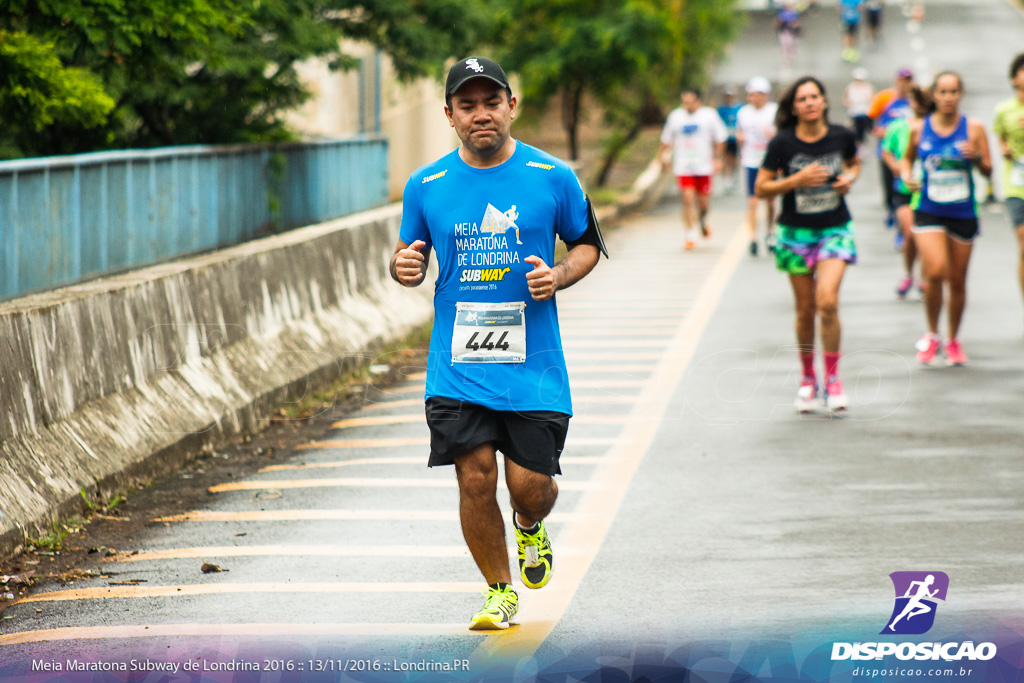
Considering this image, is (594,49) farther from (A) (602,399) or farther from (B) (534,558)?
(B) (534,558)

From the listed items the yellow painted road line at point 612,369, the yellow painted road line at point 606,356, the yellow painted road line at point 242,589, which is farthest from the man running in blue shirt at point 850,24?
the yellow painted road line at point 242,589

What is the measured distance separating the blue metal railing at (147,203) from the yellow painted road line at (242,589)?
2.81 metres

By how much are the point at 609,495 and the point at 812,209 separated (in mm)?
2834

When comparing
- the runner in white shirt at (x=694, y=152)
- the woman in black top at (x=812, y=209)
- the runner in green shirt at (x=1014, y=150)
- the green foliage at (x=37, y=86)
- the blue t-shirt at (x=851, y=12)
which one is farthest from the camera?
the blue t-shirt at (x=851, y=12)

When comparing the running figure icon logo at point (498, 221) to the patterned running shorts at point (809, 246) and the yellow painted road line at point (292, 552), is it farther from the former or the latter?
the patterned running shorts at point (809, 246)

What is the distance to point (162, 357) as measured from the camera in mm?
8523

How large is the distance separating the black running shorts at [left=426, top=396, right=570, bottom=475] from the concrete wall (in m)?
2.15

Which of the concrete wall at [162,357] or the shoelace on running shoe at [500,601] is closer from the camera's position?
the shoelace on running shoe at [500,601]

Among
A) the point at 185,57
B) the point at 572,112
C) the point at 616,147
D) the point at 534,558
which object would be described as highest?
the point at 185,57

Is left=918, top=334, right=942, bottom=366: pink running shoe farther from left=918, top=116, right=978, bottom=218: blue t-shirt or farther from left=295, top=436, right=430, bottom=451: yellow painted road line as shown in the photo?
left=295, top=436, right=430, bottom=451: yellow painted road line

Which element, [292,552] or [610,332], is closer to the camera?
[292,552]

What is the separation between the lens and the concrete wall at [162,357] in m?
6.93

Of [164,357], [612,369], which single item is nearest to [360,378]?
[612,369]

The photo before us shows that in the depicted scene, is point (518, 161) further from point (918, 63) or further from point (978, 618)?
point (918, 63)
